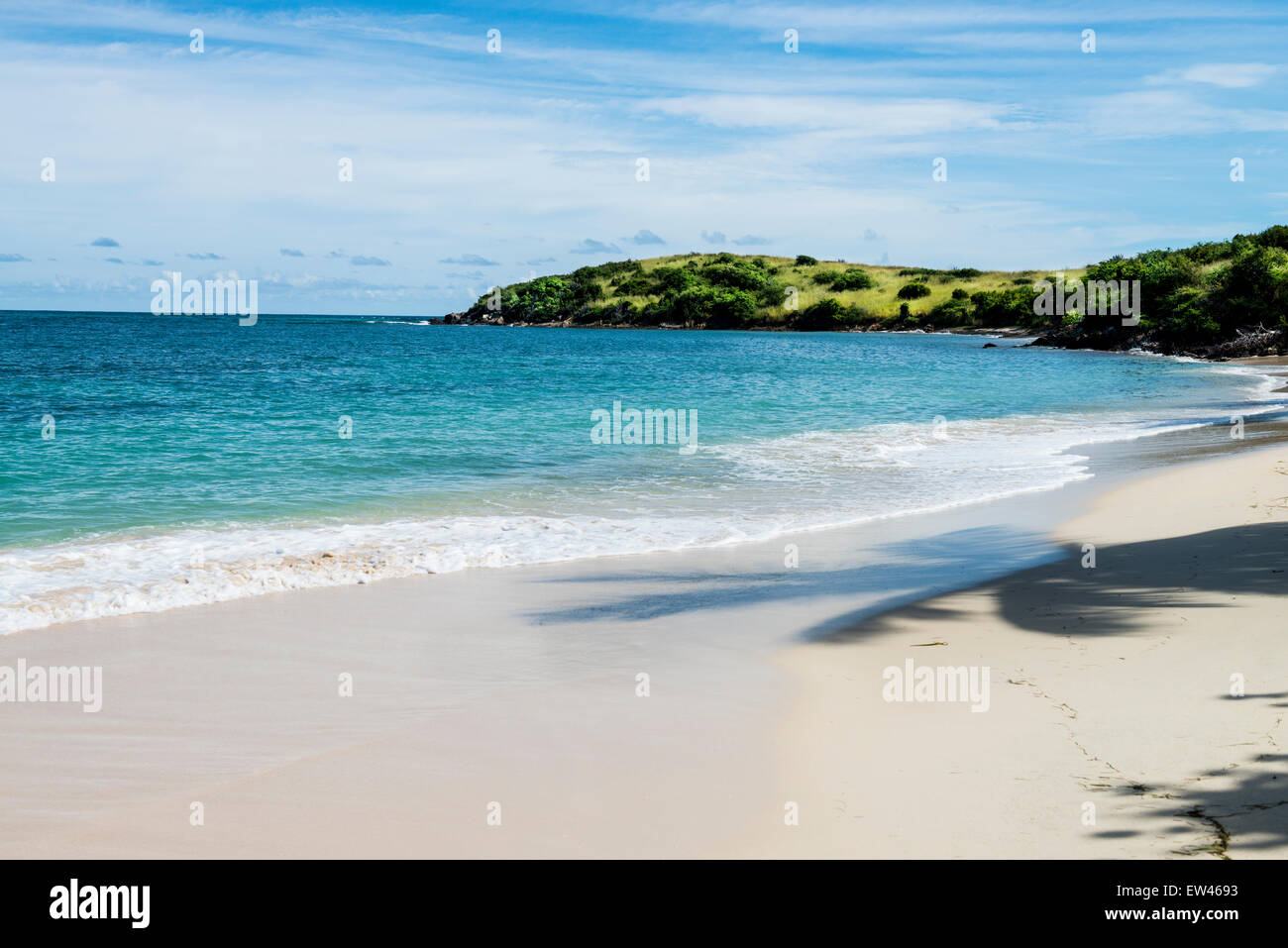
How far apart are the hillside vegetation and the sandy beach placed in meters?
52.4

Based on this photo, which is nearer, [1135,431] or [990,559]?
[990,559]

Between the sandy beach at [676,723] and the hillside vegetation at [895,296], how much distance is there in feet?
172

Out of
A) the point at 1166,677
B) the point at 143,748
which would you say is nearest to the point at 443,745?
the point at 143,748

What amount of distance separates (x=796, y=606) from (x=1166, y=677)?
3.26 metres

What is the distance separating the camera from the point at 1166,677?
5.93 m

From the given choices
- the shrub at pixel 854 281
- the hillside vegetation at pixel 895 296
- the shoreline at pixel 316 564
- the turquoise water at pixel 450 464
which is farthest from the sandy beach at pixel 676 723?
the shrub at pixel 854 281

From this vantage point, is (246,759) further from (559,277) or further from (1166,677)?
(559,277)

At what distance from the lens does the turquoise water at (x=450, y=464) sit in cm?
1048

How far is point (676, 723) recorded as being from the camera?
5.74 m

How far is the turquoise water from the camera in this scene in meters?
10.5

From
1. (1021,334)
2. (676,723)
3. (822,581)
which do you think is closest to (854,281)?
(1021,334)

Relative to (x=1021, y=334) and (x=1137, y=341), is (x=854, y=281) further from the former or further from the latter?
(x=1137, y=341)

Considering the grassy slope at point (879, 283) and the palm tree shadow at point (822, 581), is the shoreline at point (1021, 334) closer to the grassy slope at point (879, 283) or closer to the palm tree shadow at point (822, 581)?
the grassy slope at point (879, 283)

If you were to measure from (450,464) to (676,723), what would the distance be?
41.8ft
